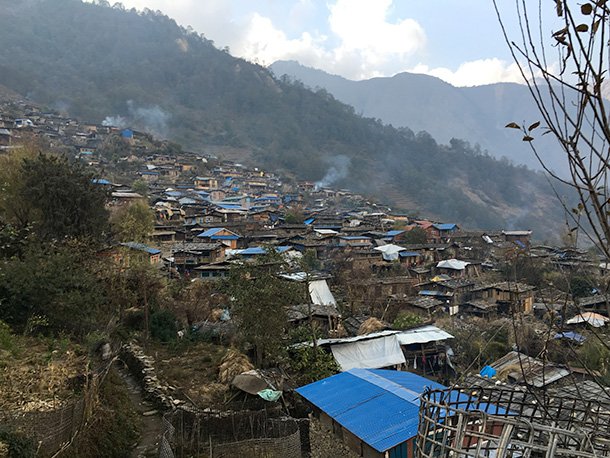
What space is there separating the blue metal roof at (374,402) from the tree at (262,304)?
2.63 m

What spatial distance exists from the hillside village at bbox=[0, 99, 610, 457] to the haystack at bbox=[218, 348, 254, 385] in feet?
0.18

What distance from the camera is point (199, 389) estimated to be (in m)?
10.4

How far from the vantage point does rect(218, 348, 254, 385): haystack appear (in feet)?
35.1

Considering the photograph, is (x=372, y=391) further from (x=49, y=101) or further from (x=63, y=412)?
(x=49, y=101)

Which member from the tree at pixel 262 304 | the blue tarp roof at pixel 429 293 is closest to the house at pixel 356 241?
the blue tarp roof at pixel 429 293

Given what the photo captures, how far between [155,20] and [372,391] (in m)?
134

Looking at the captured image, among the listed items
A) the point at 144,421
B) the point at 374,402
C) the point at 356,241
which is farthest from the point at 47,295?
the point at 356,241

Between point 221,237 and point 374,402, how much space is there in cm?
2229

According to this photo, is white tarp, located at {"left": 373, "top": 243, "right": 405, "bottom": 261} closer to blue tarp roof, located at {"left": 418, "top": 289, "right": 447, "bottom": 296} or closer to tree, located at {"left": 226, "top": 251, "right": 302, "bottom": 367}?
blue tarp roof, located at {"left": 418, "top": 289, "right": 447, "bottom": 296}

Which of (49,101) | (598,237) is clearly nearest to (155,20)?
(49,101)

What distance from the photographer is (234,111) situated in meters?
97.4

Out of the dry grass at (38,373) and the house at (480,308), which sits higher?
the dry grass at (38,373)

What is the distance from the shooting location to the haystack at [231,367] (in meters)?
10.7

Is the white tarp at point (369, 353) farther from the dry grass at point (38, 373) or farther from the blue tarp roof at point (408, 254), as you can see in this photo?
the blue tarp roof at point (408, 254)
